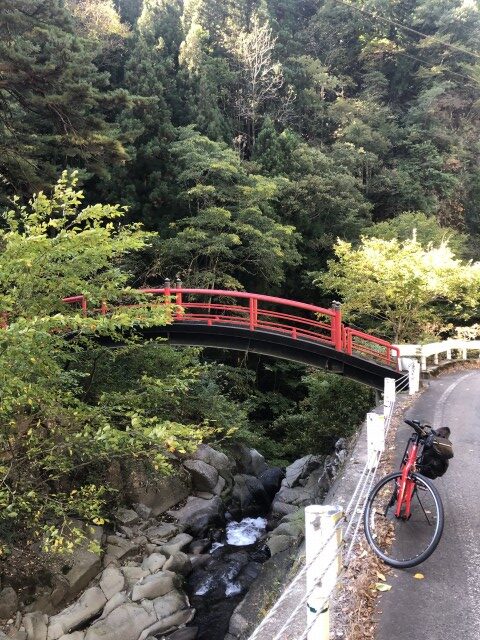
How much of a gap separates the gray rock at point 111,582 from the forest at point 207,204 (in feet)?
3.61

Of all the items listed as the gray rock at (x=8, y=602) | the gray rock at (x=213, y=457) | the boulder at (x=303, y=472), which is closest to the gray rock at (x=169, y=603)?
the gray rock at (x=8, y=602)

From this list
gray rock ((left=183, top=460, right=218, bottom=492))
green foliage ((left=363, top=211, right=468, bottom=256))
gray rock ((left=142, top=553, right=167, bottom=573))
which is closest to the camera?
gray rock ((left=142, top=553, right=167, bottom=573))

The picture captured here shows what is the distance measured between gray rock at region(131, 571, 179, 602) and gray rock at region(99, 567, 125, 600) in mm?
275

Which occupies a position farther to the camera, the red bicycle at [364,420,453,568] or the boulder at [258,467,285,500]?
the boulder at [258,467,285,500]

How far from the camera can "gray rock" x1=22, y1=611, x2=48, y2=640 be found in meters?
7.57

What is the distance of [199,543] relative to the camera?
10906 millimetres

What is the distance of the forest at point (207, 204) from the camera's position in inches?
279

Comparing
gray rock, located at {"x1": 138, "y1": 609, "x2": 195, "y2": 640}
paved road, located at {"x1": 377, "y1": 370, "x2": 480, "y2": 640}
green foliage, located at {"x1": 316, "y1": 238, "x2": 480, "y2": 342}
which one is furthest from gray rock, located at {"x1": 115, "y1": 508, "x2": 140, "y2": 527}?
green foliage, located at {"x1": 316, "y1": 238, "x2": 480, "y2": 342}

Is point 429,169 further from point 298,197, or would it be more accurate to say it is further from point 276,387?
point 276,387

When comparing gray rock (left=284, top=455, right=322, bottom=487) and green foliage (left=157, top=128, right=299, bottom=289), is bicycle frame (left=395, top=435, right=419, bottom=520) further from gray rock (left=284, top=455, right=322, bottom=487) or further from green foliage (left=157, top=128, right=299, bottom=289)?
green foliage (left=157, top=128, right=299, bottom=289)

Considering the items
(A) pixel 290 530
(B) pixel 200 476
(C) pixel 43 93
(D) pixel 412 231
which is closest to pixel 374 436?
(A) pixel 290 530

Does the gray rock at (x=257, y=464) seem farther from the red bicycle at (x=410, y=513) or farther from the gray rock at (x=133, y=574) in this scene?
the red bicycle at (x=410, y=513)

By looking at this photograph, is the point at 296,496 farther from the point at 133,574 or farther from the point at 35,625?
the point at 35,625

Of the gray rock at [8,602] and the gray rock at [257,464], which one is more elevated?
the gray rock at [8,602]
